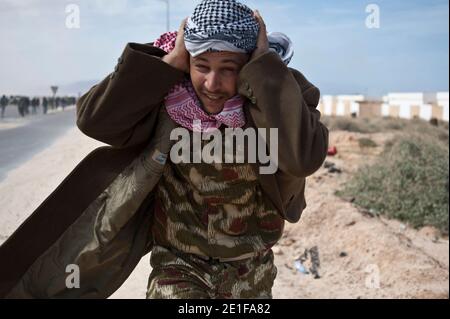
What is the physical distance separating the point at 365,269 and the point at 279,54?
16.6 feet

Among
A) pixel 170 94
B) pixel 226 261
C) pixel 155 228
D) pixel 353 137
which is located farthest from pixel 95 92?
pixel 353 137

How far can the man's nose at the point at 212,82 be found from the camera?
235 centimetres

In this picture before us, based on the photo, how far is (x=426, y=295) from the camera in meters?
6.46

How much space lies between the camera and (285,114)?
234cm

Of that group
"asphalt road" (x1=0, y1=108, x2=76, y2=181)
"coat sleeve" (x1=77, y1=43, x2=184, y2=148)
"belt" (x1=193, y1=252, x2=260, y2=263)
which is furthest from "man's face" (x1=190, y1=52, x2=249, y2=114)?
"asphalt road" (x1=0, y1=108, x2=76, y2=181)

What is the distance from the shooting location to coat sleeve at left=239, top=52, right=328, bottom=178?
2.32m

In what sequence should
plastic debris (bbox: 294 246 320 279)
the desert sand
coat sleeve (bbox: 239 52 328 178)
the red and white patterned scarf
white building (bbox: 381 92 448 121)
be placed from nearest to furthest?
coat sleeve (bbox: 239 52 328 178) < the red and white patterned scarf < the desert sand < plastic debris (bbox: 294 246 320 279) < white building (bbox: 381 92 448 121)

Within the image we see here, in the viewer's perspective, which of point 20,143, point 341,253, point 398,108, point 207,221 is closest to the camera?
point 207,221

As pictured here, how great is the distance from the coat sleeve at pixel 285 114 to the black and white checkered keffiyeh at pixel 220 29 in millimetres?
99

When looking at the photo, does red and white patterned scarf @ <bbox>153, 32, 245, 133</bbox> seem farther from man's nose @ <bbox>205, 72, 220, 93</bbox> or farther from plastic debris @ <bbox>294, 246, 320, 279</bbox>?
plastic debris @ <bbox>294, 246, 320, 279</bbox>

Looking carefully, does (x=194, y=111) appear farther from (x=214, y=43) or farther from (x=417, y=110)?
(x=417, y=110)

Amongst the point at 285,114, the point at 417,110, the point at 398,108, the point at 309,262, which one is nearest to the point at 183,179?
the point at 285,114

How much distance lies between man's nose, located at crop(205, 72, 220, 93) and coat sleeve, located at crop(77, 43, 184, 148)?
17 centimetres

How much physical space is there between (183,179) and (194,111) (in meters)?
0.32
